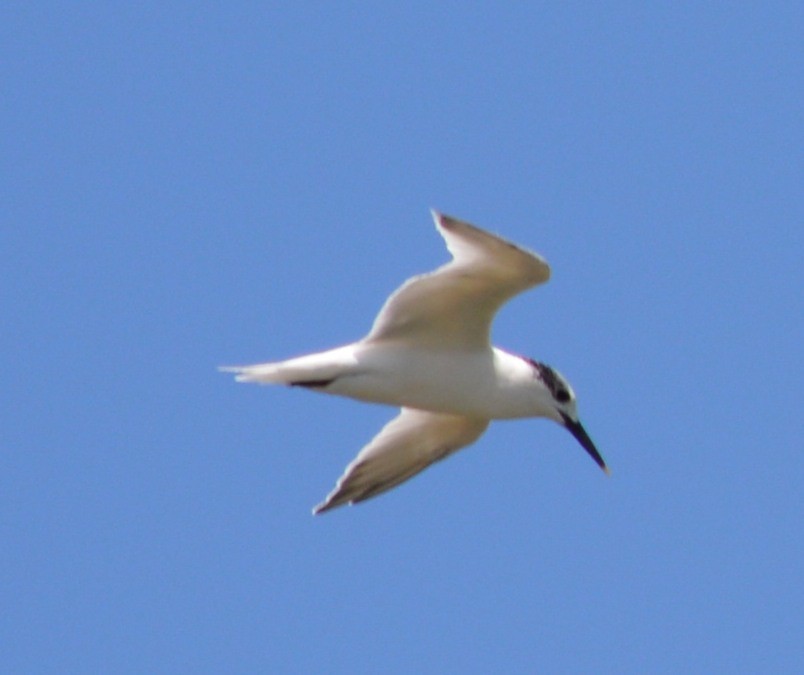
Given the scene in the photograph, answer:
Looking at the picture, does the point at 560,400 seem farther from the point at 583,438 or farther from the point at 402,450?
the point at 402,450

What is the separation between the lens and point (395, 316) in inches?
591

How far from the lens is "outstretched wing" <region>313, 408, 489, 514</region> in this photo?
54.1 feet

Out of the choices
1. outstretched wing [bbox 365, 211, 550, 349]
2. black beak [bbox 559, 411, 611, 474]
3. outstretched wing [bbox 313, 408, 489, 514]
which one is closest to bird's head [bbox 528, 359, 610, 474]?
black beak [bbox 559, 411, 611, 474]

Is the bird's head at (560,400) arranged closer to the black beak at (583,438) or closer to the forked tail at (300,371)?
the black beak at (583,438)

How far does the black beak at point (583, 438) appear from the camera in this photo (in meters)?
16.1

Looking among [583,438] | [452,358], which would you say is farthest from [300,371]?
[583,438]

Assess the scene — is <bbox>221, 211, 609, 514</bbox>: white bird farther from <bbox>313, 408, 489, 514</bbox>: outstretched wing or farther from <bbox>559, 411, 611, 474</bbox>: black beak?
<bbox>313, 408, 489, 514</bbox>: outstretched wing

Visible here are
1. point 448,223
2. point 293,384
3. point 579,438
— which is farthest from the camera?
point 579,438

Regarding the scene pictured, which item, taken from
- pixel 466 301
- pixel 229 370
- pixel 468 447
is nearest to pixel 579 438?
pixel 468 447

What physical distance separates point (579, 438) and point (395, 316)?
6.71 feet

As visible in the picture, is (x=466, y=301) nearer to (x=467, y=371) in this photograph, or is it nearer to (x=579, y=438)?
(x=467, y=371)

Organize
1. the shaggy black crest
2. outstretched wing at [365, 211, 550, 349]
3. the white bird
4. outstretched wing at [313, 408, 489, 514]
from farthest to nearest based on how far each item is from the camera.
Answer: outstretched wing at [313, 408, 489, 514]
the shaggy black crest
the white bird
outstretched wing at [365, 211, 550, 349]

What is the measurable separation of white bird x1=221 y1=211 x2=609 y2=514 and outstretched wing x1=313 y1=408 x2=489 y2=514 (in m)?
0.34

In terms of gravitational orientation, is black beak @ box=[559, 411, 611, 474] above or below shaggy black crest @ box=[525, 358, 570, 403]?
below
